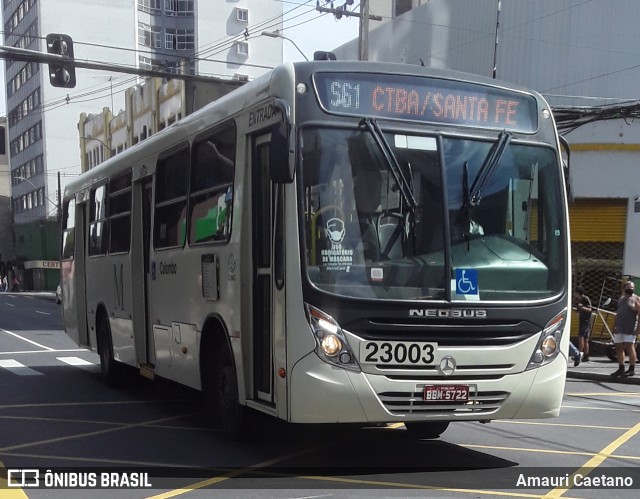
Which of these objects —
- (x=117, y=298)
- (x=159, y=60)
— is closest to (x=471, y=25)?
(x=117, y=298)

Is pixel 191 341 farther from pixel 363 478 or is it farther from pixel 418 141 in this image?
pixel 418 141

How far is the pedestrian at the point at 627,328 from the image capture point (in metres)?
16.1

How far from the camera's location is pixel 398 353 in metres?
6.95

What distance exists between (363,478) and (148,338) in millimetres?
4692

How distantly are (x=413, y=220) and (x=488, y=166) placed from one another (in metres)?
0.86

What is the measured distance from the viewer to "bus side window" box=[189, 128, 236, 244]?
8.34 metres

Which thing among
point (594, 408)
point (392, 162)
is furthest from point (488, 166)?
point (594, 408)

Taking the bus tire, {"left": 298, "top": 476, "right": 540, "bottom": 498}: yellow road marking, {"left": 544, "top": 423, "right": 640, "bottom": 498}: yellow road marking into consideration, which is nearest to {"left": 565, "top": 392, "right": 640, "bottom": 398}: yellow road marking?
{"left": 544, "top": 423, "right": 640, "bottom": 498}: yellow road marking

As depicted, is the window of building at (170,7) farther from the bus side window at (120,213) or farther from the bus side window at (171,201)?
the bus side window at (171,201)

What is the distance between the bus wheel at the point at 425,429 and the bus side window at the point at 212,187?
270 centimetres

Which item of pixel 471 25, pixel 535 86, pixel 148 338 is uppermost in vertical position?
pixel 471 25

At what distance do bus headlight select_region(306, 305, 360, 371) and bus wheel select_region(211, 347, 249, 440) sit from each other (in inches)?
60.5

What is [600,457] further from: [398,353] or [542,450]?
[398,353]

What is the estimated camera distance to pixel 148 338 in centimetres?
1109
